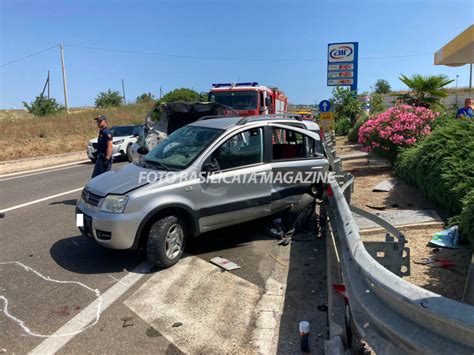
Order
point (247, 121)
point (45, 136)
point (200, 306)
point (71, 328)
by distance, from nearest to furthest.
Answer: point (71, 328) → point (200, 306) → point (247, 121) → point (45, 136)

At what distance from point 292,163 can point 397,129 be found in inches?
190

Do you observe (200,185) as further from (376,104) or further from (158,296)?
(376,104)

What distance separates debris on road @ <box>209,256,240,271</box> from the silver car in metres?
0.41

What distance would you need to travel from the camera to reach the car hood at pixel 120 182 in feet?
15.6

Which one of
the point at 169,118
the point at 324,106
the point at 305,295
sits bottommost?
the point at 305,295

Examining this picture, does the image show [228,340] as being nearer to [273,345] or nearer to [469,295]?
[273,345]

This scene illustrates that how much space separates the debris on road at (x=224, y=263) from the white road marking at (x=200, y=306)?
8 centimetres

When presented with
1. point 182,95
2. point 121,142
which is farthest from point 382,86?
point 121,142

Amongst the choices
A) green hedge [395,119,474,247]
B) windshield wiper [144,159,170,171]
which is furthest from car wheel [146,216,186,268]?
green hedge [395,119,474,247]

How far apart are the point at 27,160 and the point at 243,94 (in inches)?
412

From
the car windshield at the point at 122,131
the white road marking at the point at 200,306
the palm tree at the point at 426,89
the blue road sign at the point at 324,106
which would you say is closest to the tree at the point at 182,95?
the car windshield at the point at 122,131

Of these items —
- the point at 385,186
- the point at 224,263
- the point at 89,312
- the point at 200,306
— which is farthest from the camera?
the point at 385,186

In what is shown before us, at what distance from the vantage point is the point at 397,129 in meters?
→ 9.66

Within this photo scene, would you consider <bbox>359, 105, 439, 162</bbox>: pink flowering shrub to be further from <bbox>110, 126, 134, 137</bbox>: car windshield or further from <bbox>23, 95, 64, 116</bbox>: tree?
<bbox>23, 95, 64, 116</bbox>: tree
